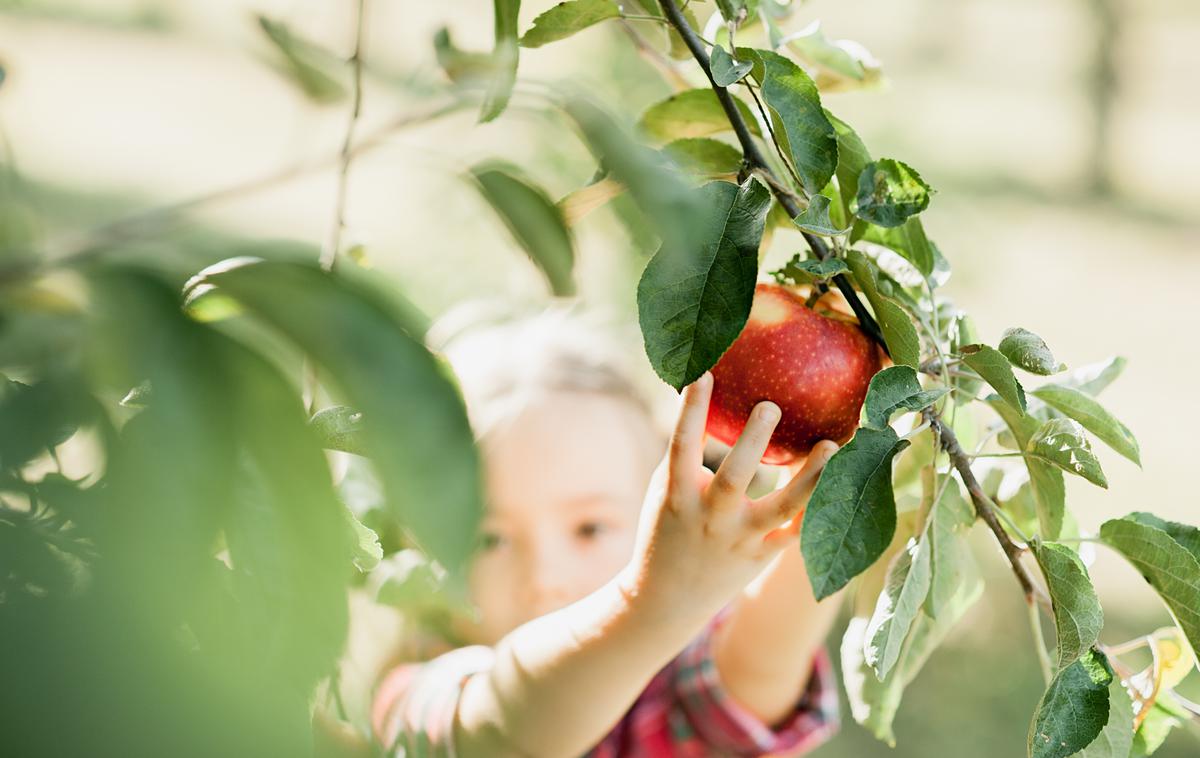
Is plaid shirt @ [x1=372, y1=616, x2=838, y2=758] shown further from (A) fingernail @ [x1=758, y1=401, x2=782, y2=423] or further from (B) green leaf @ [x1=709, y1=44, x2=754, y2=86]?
(B) green leaf @ [x1=709, y1=44, x2=754, y2=86]

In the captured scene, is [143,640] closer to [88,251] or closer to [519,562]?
[88,251]

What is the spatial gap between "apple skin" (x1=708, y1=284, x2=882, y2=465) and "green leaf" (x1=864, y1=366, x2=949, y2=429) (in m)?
0.11

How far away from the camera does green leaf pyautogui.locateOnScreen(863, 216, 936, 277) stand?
555mm

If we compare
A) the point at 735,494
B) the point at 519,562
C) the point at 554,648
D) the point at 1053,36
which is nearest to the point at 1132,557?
the point at 735,494

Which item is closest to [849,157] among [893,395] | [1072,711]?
[893,395]

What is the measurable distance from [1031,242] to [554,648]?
519 centimetres

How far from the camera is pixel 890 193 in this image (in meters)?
0.52

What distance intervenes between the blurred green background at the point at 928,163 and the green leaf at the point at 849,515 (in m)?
0.23

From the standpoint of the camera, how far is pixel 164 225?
34cm

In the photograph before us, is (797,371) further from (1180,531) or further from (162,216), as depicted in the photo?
(162,216)

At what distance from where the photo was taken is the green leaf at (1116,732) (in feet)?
1.72

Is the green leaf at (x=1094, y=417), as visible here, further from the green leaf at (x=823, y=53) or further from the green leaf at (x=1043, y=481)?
the green leaf at (x=823, y=53)

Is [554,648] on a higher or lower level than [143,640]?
lower

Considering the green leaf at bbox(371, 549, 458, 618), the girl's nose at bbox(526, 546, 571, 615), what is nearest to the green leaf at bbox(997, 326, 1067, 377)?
the green leaf at bbox(371, 549, 458, 618)
